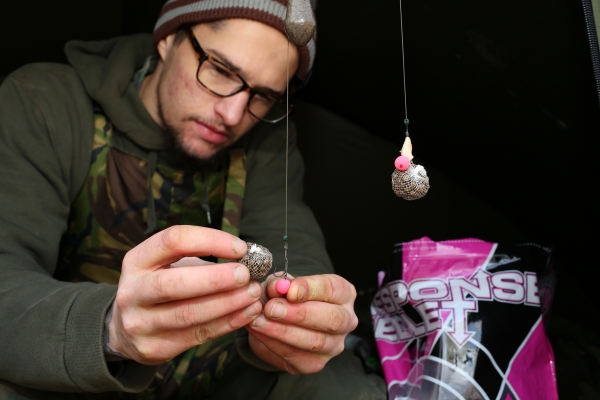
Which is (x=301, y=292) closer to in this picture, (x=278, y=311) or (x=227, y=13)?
(x=278, y=311)

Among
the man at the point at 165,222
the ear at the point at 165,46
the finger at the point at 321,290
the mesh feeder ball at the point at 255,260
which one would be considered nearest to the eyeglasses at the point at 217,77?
the man at the point at 165,222

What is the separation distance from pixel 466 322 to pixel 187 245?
2.28 ft

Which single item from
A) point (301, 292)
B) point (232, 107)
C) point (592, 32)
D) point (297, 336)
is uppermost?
point (592, 32)

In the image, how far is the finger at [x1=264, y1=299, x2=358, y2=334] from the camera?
0.95m

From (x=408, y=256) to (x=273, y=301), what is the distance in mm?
498

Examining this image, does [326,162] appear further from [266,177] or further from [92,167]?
[92,167]

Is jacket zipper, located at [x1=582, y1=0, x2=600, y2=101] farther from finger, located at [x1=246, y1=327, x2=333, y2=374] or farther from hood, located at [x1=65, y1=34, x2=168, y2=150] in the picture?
hood, located at [x1=65, y1=34, x2=168, y2=150]

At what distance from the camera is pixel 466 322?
124 centimetres

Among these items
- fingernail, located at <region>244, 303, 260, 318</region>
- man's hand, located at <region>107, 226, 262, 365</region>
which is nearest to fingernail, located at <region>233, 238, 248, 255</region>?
man's hand, located at <region>107, 226, 262, 365</region>

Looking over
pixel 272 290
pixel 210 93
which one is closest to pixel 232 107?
pixel 210 93

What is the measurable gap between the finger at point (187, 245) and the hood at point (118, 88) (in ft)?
2.30

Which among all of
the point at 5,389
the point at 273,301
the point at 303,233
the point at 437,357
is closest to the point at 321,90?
the point at 303,233

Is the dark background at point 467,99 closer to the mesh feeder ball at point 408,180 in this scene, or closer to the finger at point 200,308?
the mesh feeder ball at point 408,180

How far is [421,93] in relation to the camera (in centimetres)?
181
